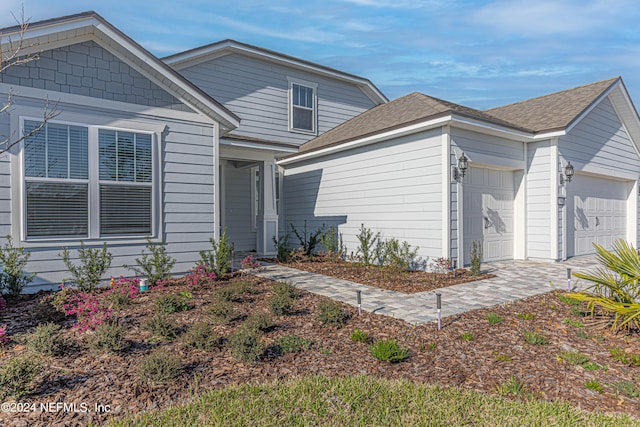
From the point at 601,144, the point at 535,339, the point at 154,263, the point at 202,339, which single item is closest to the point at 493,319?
the point at 535,339

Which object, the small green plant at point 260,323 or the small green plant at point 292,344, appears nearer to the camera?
the small green plant at point 292,344

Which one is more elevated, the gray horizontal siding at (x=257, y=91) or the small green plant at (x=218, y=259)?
the gray horizontal siding at (x=257, y=91)

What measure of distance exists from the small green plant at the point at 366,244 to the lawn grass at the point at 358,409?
21.6ft

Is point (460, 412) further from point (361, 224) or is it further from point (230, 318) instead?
point (361, 224)

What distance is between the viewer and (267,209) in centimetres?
1147

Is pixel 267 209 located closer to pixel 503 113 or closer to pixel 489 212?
pixel 489 212

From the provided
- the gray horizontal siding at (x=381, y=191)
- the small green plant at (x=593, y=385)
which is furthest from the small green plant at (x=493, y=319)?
the gray horizontal siding at (x=381, y=191)

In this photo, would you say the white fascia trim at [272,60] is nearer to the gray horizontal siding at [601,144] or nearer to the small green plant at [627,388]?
the gray horizontal siding at [601,144]

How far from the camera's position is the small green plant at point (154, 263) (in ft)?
22.5

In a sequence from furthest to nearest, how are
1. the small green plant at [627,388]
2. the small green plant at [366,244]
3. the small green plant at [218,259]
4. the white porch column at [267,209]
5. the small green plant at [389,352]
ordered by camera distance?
the white porch column at [267,209], the small green plant at [366,244], the small green plant at [218,259], the small green plant at [389,352], the small green plant at [627,388]

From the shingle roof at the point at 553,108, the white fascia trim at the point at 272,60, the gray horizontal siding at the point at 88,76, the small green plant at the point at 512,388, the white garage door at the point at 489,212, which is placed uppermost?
the white fascia trim at the point at 272,60

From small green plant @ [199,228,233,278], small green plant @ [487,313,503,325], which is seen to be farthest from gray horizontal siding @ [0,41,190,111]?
small green plant @ [487,313,503,325]

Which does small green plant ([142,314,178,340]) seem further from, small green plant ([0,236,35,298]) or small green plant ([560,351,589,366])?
small green plant ([560,351,589,366])

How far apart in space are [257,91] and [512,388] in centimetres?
1201
